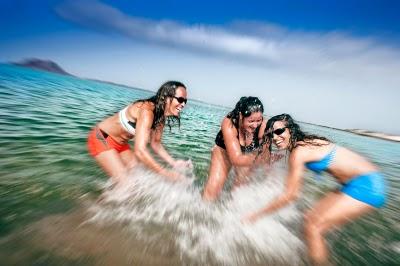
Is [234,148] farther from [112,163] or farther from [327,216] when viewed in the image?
[112,163]

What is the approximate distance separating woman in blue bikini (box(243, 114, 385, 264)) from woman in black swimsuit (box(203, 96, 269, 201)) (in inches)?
25.1

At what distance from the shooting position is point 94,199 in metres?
4.60

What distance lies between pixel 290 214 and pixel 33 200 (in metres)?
4.51

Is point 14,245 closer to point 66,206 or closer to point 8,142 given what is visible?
point 66,206

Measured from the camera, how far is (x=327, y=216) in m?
3.48

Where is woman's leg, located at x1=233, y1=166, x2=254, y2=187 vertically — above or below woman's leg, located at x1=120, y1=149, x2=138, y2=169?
below

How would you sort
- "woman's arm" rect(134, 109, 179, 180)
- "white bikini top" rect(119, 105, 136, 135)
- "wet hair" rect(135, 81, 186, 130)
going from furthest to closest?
"white bikini top" rect(119, 105, 136, 135), "wet hair" rect(135, 81, 186, 130), "woman's arm" rect(134, 109, 179, 180)

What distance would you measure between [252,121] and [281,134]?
897mm

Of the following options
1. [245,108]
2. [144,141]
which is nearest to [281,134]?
[245,108]

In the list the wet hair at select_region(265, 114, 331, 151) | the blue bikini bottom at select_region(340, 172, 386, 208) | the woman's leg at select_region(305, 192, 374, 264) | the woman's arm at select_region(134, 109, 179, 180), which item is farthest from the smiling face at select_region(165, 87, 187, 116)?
the blue bikini bottom at select_region(340, 172, 386, 208)

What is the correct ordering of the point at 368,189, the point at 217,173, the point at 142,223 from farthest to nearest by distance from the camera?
the point at 217,173 < the point at 142,223 < the point at 368,189

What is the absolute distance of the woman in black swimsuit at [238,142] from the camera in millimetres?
4586

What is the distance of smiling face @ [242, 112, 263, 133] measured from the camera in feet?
14.8

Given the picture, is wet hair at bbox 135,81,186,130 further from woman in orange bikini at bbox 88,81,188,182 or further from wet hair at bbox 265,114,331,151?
wet hair at bbox 265,114,331,151
